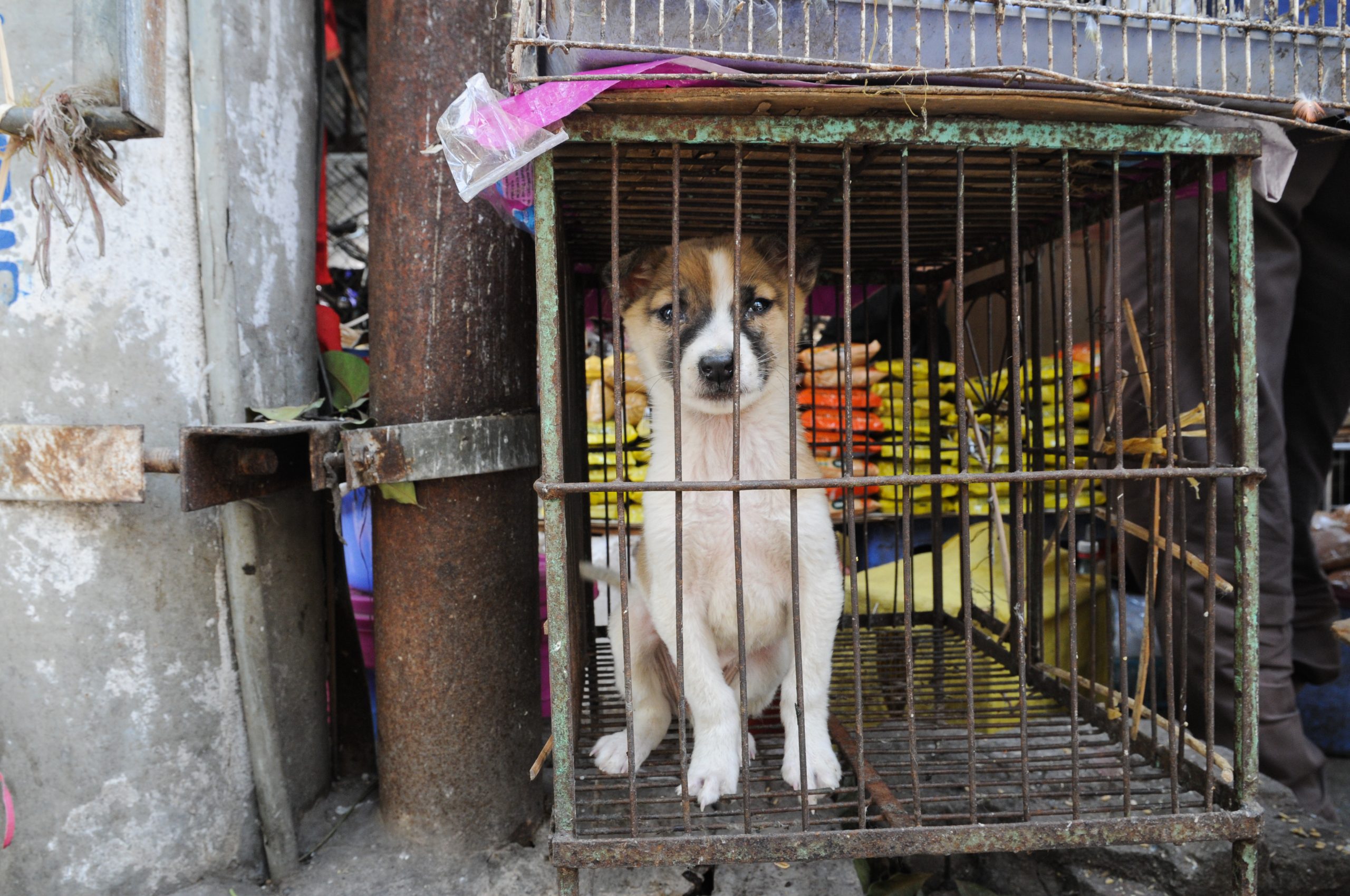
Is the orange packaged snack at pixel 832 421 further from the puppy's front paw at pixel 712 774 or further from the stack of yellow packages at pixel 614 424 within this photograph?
the puppy's front paw at pixel 712 774

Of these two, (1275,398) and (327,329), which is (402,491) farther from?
(1275,398)

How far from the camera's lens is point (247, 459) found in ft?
6.26

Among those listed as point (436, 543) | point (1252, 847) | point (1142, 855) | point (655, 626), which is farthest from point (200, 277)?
point (1142, 855)

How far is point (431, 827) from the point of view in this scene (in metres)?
2.17

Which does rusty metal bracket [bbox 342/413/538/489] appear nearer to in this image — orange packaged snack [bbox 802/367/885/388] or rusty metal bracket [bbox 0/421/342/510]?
rusty metal bracket [bbox 0/421/342/510]

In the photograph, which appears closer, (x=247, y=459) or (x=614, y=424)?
(x=247, y=459)

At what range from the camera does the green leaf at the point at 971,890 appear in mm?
2072

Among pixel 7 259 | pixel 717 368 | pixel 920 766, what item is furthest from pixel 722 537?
pixel 7 259

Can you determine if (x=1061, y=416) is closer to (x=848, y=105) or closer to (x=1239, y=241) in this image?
(x=1239, y=241)

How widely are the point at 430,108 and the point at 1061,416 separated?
3512 millimetres

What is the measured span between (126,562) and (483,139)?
4.61 ft

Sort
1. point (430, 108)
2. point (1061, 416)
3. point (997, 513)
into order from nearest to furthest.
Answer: point (430, 108)
point (997, 513)
point (1061, 416)

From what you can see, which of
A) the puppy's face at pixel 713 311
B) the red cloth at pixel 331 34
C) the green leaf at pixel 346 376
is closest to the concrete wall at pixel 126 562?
the green leaf at pixel 346 376

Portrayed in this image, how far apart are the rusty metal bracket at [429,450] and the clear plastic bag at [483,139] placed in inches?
29.2
